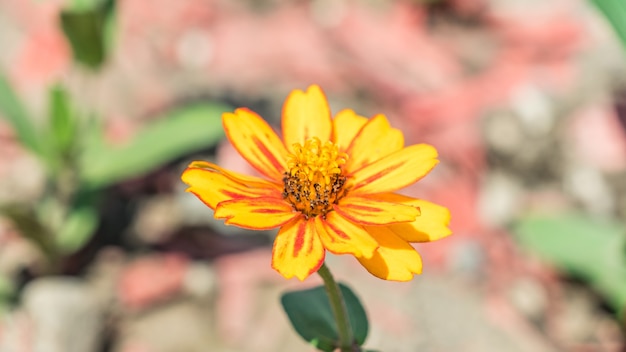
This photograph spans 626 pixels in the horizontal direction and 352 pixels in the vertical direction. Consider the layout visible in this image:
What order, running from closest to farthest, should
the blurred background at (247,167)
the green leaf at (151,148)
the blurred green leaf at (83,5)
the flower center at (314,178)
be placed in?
the flower center at (314,178) < the blurred green leaf at (83,5) < the blurred background at (247,167) < the green leaf at (151,148)

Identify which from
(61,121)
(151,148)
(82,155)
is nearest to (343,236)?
(61,121)

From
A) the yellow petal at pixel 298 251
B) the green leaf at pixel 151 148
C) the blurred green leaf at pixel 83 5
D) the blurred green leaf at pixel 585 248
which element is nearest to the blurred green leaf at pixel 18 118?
the green leaf at pixel 151 148

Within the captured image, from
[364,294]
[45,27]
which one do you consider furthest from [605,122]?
[45,27]

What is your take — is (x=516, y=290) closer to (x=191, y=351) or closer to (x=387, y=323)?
(x=387, y=323)

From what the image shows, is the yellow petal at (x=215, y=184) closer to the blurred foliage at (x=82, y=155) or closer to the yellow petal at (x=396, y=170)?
the yellow petal at (x=396, y=170)

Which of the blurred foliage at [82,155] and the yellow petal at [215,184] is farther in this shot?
the blurred foliage at [82,155]

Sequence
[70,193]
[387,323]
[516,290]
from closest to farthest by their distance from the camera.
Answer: [387,323]
[70,193]
[516,290]
